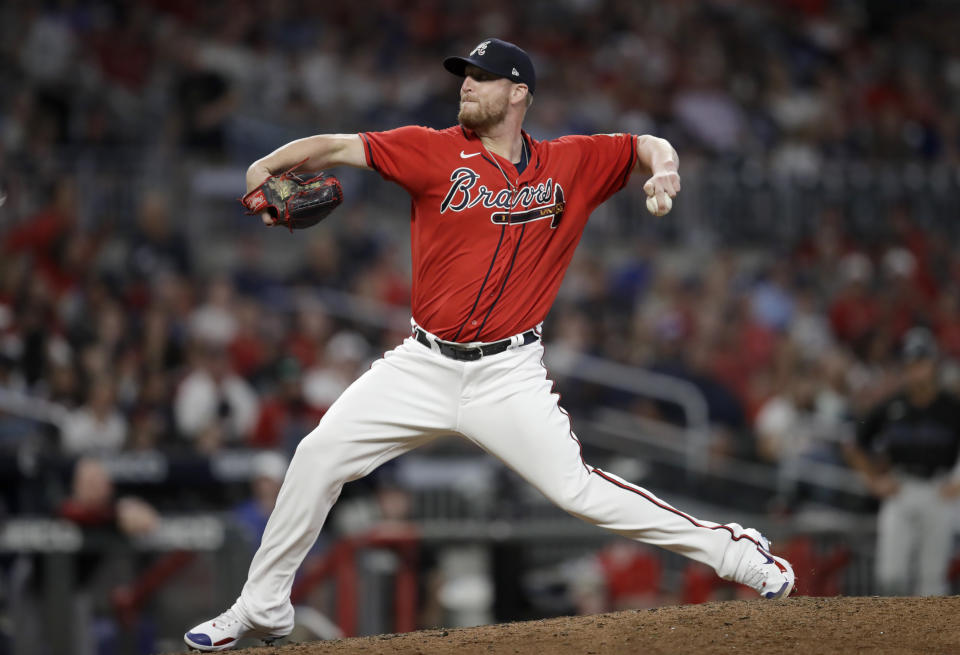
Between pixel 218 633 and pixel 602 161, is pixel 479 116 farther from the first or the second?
pixel 218 633

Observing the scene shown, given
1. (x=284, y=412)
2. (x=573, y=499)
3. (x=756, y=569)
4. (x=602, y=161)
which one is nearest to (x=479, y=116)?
(x=602, y=161)

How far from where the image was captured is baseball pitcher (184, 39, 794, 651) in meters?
4.91

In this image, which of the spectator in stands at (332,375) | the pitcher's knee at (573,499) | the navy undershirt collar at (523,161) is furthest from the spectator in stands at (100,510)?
the navy undershirt collar at (523,161)

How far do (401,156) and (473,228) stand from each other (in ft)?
1.27

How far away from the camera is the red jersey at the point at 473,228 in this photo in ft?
16.3

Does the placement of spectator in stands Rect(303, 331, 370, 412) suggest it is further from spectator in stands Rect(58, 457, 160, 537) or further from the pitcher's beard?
the pitcher's beard

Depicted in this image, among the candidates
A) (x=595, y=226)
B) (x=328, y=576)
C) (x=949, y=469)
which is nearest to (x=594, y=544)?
(x=328, y=576)

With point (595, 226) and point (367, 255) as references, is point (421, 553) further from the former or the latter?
point (595, 226)

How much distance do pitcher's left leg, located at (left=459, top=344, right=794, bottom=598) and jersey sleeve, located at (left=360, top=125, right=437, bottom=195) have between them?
76cm

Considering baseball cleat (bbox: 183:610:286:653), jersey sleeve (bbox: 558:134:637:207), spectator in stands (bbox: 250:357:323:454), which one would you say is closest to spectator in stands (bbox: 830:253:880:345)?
spectator in stands (bbox: 250:357:323:454)

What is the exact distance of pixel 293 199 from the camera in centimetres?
486

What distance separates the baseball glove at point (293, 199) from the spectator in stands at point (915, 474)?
5.88 metres

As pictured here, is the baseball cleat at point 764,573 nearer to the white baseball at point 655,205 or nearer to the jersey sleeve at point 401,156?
the white baseball at point 655,205

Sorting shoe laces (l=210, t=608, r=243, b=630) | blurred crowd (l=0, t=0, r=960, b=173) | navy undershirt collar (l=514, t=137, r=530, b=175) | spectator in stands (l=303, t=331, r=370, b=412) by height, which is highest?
blurred crowd (l=0, t=0, r=960, b=173)
